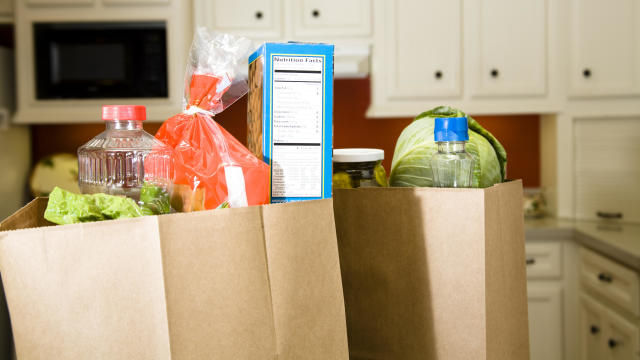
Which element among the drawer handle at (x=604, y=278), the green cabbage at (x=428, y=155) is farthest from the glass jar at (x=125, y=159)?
the drawer handle at (x=604, y=278)

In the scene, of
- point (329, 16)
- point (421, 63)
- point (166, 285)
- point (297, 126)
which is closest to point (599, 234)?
point (421, 63)

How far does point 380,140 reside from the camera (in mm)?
2979

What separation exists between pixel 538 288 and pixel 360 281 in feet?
6.63

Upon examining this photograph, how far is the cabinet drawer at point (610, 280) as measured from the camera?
1864mm

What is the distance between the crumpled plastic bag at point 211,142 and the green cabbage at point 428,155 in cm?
22

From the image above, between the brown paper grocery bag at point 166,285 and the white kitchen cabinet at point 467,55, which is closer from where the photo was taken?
the brown paper grocery bag at point 166,285

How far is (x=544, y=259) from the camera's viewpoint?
2398 mm

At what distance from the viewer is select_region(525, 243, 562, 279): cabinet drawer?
94.0 inches

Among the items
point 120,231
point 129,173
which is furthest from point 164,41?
point 120,231

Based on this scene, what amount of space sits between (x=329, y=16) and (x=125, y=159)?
206 centimetres

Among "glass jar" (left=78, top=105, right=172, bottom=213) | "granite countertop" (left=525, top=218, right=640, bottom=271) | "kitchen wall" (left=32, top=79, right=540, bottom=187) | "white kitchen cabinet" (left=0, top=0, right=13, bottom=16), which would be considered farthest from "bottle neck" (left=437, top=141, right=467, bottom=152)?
"white kitchen cabinet" (left=0, top=0, right=13, bottom=16)

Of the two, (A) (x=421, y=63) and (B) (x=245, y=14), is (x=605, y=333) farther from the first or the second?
(B) (x=245, y=14)

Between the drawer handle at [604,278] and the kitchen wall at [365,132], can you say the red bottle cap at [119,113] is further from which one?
the kitchen wall at [365,132]

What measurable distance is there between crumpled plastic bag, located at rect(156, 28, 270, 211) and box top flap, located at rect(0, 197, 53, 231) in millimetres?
135
